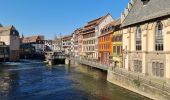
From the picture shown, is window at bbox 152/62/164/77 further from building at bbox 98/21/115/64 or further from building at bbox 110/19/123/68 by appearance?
building at bbox 98/21/115/64

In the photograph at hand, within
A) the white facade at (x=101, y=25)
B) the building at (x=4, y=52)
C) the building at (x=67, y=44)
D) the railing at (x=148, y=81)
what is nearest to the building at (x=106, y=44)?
the white facade at (x=101, y=25)

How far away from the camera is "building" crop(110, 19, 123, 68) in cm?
6761

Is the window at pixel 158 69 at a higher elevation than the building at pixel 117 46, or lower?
lower

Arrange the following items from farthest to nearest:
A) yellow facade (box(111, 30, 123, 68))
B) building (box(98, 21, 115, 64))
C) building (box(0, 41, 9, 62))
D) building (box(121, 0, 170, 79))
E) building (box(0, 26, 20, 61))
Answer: building (box(0, 26, 20, 61)) < building (box(0, 41, 9, 62)) < building (box(98, 21, 115, 64)) < yellow facade (box(111, 30, 123, 68)) < building (box(121, 0, 170, 79))

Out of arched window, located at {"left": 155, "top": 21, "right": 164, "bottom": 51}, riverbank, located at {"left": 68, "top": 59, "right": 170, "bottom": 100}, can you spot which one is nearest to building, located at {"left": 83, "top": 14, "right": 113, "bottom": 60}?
riverbank, located at {"left": 68, "top": 59, "right": 170, "bottom": 100}

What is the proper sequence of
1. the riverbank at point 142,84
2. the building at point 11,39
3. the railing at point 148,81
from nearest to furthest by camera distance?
the railing at point 148,81 → the riverbank at point 142,84 → the building at point 11,39

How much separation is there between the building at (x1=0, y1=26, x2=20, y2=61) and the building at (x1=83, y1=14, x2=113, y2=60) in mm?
35449

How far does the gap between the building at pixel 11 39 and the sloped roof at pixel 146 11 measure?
296 feet

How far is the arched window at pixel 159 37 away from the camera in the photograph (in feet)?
147

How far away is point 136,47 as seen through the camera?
53.6 metres

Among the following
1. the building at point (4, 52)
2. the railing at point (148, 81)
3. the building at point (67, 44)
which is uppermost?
the building at point (67, 44)

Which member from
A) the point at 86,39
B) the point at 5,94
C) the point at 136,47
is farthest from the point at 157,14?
the point at 86,39

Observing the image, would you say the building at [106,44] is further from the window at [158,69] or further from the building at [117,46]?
the window at [158,69]

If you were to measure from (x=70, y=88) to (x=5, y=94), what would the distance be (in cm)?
1167
